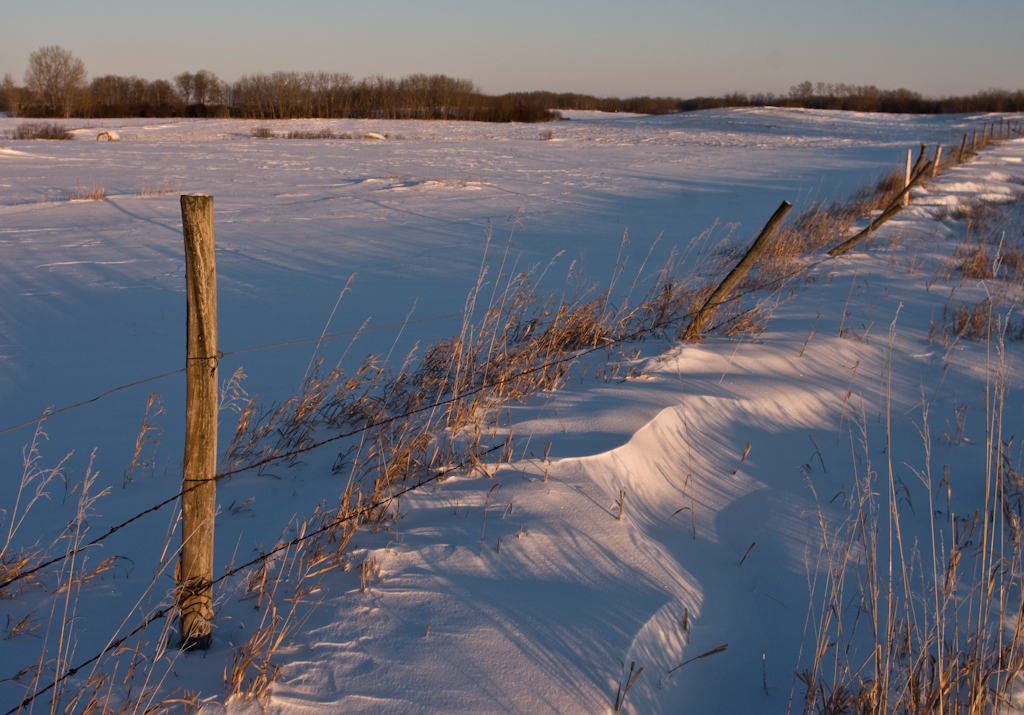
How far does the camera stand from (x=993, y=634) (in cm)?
240

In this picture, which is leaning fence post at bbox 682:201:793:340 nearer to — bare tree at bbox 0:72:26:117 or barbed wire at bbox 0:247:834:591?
barbed wire at bbox 0:247:834:591

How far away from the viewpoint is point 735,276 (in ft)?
16.5

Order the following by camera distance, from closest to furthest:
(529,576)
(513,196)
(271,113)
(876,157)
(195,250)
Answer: (195,250), (529,576), (513,196), (876,157), (271,113)

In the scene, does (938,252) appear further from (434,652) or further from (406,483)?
(434,652)

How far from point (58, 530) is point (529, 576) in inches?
87.7

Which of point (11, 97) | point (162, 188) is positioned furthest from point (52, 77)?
point (162, 188)

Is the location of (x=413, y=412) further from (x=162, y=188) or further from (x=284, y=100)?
(x=284, y=100)

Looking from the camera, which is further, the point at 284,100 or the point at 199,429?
the point at 284,100

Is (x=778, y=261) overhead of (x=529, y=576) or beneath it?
overhead

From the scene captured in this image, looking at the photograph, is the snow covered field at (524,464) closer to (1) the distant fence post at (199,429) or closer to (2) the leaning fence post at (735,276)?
(1) the distant fence post at (199,429)

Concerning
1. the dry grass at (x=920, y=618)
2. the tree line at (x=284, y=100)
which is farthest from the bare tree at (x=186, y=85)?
the dry grass at (x=920, y=618)

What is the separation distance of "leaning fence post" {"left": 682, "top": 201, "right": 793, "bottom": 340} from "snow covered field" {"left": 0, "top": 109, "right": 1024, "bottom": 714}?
335 mm

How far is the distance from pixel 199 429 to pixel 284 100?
72289mm

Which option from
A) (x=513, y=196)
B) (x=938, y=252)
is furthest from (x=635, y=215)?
(x=938, y=252)
